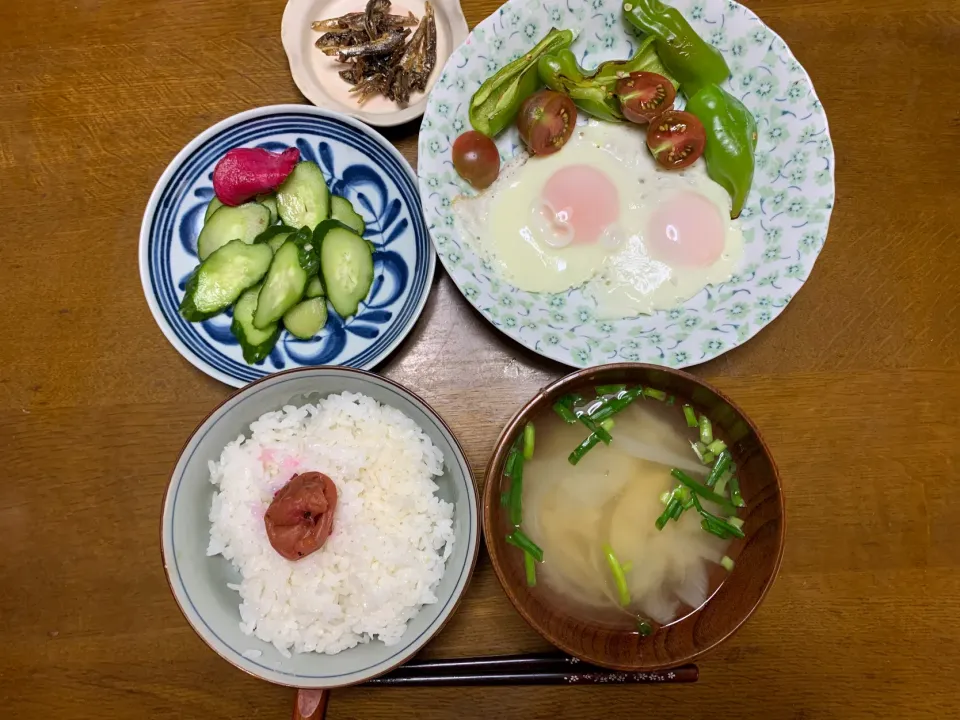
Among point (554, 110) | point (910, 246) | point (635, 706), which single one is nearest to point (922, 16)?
point (910, 246)

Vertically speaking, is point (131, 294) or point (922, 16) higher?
point (922, 16)

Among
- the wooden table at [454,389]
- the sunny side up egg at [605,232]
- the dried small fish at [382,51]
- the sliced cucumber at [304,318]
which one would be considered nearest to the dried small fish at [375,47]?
the dried small fish at [382,51]

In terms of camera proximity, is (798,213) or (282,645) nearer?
(282,645)

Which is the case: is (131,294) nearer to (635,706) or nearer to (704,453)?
(704,453)

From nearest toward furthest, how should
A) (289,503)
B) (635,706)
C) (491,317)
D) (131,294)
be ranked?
(289,503) → (491,317) → (635,706) → (131,294)

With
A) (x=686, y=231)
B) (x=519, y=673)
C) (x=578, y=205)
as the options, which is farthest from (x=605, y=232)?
(x=519, y=673)

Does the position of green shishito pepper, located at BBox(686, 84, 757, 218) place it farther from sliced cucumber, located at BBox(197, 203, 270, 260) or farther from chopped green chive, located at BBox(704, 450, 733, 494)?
sliced cucumber, located at BBox(197, 203, 270, 260)

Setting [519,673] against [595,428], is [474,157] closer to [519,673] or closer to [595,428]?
[595,428]
